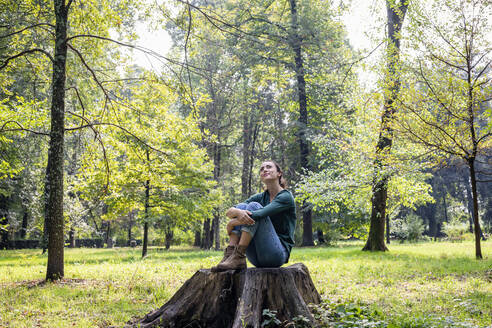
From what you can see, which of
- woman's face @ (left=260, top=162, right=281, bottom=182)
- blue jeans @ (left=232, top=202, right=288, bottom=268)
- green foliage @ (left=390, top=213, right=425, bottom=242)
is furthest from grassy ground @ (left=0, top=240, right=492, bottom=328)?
green foliage @ (left=390, top=213, right=425, bottom=242)

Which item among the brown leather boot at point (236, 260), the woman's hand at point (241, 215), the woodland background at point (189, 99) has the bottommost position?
the brown leather boot at point (236, 260)

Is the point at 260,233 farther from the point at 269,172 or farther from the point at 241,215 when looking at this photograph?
the point at 269,172

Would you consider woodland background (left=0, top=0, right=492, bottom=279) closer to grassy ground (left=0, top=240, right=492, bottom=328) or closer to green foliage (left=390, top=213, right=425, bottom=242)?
grassy ground (left=0, top=240, right=492, bottom=328)

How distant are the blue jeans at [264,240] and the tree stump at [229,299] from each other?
0.14m

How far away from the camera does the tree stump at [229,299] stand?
12.9ft

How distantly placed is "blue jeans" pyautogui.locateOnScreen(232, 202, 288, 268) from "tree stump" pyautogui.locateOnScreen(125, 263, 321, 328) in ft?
0.46

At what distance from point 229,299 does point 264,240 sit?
2.54ft

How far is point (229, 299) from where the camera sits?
4.18m

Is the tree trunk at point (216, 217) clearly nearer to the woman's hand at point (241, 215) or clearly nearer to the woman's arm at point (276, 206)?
the woman's arm at point (276, 206)

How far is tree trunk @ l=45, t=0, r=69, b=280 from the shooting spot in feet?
23.9

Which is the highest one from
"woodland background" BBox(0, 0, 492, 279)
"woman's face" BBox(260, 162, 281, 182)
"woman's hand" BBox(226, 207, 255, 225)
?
"woodland background" BBox(0, 0, 492, 279)

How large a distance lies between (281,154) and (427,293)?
17817 mm

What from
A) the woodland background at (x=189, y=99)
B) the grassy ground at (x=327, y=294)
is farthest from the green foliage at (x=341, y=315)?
the woodland background at (x=189, y=99)

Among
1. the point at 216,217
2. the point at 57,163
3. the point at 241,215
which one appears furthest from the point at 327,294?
the point at 216,217
